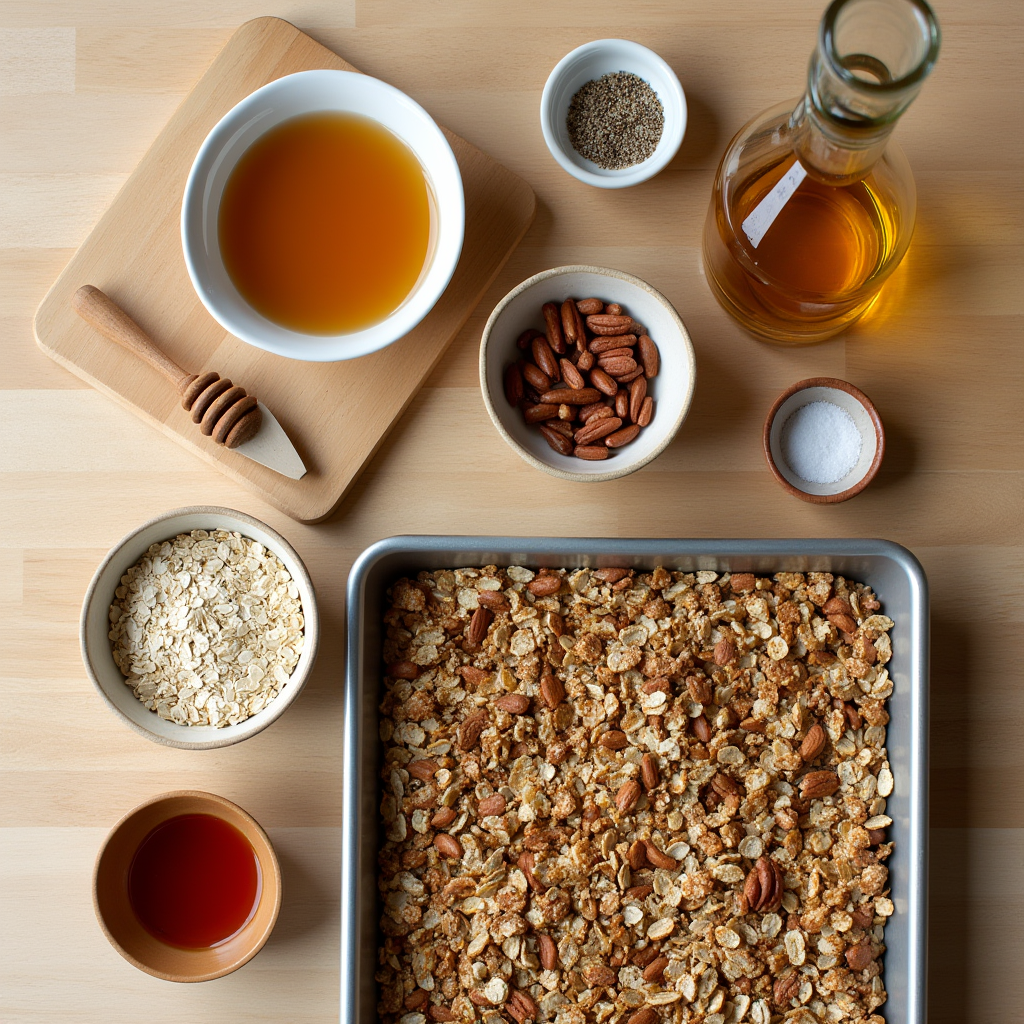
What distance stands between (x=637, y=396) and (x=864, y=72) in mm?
432

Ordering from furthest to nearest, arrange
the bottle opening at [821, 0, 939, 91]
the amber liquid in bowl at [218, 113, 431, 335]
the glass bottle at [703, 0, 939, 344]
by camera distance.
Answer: the amber liquid in bowl at [218, 113, 431, 335] < the glass bottle at [703, 0, 939, 344] < the bottle opening at [821, 0, 939, 91]

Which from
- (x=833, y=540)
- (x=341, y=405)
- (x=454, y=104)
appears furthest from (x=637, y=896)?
(x=454, y=104)

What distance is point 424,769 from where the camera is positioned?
120 centimetres

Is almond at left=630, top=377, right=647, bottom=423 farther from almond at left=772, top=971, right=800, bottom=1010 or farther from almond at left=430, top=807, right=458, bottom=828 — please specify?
almond at left=772, top=971, right=800, bottom=1010

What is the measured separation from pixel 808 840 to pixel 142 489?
97cm

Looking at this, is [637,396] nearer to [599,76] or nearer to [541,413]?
[541,413]

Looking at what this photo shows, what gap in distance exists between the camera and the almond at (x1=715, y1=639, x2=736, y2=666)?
3.95 feet

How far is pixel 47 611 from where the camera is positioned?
1.28 metres

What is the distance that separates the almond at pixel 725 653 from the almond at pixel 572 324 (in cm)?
42

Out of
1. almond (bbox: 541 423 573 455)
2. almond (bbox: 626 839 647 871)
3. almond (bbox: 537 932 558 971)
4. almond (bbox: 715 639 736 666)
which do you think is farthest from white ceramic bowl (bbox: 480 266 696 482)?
almond (bbox: 537 932 558 971)

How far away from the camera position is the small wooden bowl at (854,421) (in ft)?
3.98

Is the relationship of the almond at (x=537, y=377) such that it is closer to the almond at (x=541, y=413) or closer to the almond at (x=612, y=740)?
the almond at (x=541, y=413)

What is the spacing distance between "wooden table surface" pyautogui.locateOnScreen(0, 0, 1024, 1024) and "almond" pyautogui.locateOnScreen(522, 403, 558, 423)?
0.07 metres

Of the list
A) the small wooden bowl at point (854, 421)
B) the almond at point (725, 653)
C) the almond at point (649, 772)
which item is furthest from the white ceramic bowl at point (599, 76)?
the almond at point (649, 772)
